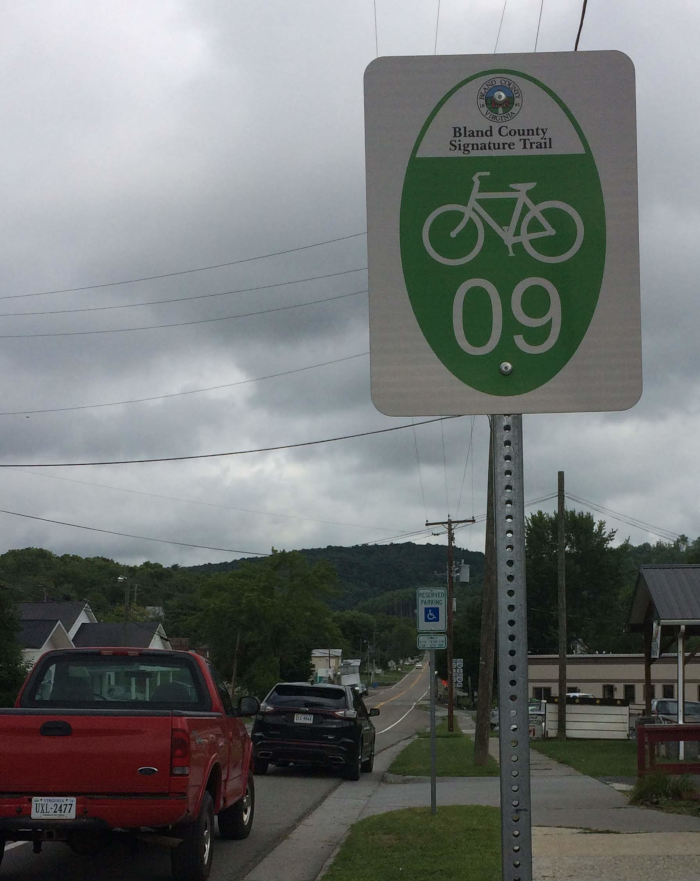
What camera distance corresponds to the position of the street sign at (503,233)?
8.33ft

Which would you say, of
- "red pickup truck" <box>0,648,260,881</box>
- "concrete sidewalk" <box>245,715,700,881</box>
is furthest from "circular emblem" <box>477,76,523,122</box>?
"concrete sidewalk" <box>245,715,700,881</box>

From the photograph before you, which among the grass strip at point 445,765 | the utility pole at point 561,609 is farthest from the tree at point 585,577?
the grass strip at point 445,765

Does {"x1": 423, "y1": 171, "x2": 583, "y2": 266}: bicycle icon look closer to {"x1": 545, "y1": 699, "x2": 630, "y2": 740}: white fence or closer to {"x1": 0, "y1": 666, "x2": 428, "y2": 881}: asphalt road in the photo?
{"x1": 0, "y1": 666, "x2": 428, "y2": 881}: asphalt road

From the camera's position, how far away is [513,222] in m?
2.58

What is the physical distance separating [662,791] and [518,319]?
40.9 ft

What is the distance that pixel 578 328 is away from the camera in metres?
2.54

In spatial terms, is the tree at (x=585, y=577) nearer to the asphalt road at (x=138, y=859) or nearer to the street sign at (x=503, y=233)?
the asphalt road at (x=138, y=859)

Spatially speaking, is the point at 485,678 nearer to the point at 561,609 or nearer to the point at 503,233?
the point at 561,609

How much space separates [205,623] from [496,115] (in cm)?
6233

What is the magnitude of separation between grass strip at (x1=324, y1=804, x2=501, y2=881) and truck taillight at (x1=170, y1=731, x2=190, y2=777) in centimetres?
183

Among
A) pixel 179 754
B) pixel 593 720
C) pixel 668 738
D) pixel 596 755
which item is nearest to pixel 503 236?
pixel 179 754

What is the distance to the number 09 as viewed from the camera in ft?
8.31

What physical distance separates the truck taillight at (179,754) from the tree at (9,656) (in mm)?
26756

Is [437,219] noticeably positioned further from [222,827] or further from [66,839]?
[222,827]
